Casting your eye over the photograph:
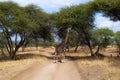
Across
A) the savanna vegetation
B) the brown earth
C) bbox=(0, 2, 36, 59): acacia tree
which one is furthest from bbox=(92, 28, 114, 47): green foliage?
the brown earth

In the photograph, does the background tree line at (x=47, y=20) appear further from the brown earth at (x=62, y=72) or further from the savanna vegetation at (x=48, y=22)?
the brown earth at (x=62, y=72)

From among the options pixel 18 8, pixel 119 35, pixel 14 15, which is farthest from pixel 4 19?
pixel 119 35

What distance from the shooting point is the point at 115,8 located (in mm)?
35656

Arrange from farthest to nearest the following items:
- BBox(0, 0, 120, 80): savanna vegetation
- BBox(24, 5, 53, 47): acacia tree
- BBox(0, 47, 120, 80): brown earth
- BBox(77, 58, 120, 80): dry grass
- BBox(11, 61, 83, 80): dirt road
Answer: BBox(24, 5, 53, 47): acacia tree < BBox(0, 0, 120, 80): savanna vegetation < BBox(0, 47, 120, 80): brown earth < BBox(11, 61, 83, 80): dirt road < BBox(77, 58, 120, 80): dry grass

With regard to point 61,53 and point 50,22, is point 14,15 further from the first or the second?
point 61,53

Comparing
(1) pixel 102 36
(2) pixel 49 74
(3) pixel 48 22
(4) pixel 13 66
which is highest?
(3) pixel 48 22

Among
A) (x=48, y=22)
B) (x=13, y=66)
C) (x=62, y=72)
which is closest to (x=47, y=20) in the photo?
(x=48, y=22)

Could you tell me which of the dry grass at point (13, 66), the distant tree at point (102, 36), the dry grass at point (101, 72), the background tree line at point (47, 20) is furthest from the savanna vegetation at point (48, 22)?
the dry grass at point (101, 72)

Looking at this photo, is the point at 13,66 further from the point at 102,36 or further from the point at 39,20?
the point at 102,36

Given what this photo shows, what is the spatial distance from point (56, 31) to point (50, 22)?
6.15 feet

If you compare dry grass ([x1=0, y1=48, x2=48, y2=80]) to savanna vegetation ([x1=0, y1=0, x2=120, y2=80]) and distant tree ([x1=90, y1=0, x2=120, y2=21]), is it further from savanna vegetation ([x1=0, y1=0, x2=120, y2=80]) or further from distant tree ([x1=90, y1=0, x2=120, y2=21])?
distant tree ([x1=90, y1=0, x2=120, y2=21])

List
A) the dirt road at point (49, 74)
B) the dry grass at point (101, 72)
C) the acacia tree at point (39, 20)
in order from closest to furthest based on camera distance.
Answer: the dry grass at point (101, 72) < the dirt road at point (49, 74) < the acacia tree at point (39, 20)

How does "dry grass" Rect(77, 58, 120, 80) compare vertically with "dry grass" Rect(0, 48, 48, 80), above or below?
below

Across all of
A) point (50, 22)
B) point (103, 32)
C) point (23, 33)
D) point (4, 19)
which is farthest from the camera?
point (103, 32)
